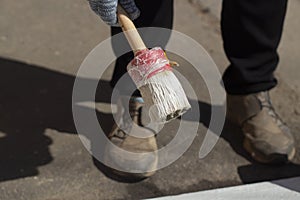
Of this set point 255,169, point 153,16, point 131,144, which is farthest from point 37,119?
point 255,169

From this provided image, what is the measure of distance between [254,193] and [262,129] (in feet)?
0.88

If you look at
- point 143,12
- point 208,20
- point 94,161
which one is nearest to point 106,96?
point 94,161

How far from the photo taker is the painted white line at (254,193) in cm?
184

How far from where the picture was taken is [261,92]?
6.81 ft

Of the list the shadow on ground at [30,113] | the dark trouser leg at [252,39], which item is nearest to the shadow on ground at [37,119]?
the shadow on ground at [30,113]

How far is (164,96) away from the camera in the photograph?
57.6 inches

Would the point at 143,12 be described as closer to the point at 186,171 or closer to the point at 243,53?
the point at 243,53

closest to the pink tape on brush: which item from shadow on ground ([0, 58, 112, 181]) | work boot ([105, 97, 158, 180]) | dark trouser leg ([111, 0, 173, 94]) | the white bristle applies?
the white bristle

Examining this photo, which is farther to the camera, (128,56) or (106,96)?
(106,96)

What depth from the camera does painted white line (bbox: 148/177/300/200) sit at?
1.84m

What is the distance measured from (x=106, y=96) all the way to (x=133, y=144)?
1.15 feet

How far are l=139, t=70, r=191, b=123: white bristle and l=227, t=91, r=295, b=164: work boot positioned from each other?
608mm

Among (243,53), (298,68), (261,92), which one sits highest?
(243,53)

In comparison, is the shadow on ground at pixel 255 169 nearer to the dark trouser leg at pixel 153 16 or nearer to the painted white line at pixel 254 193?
the painted white line at pixel 254 193
